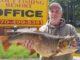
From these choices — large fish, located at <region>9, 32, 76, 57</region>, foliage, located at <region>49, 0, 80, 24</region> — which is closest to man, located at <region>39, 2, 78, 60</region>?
large fish, located at <region>9, 32, 76, 57</region>

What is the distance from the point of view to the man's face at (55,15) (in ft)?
15.5

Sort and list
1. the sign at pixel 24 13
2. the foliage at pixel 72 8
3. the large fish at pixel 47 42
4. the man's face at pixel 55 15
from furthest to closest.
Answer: the foliage at pixel 72 8
the sign at pixel 24 13
the man's face at pixel 55 15
the large fish at pixel 47 42

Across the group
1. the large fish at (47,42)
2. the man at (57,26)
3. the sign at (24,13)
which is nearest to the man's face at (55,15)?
the man at (57,26)

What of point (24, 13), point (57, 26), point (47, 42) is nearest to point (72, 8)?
point (24, 13)

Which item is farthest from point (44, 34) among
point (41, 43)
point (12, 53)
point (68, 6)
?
point (68, 6)

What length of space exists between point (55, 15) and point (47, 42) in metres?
0.35

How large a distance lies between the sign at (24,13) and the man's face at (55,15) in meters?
6.62

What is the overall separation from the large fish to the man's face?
0.21m

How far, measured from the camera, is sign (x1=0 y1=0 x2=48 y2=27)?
1142 cm

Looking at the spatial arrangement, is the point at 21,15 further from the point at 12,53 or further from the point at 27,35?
the point at 27,35

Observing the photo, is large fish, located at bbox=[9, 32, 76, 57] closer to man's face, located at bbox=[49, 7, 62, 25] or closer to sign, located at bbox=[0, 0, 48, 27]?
man's face, located at bbox=[49, 7, 62, 25]

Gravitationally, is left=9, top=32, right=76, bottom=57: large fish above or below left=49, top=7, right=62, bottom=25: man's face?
below

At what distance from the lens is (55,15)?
4734mm

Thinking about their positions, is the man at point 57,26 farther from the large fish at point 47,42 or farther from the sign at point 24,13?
the sign at point 24,13
